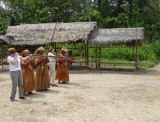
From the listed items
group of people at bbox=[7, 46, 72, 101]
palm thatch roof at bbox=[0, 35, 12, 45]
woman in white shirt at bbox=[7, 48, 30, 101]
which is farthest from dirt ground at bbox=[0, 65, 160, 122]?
palm thatch roof at bbox=[0, 35, 12, 45]

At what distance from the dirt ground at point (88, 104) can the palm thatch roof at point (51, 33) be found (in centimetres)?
616

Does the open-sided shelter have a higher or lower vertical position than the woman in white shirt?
higher

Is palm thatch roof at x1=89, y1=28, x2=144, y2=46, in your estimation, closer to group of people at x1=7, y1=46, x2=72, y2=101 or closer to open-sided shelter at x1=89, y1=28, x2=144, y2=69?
open-sided shelter at x1=89, y1=28, x2=144, y2=69

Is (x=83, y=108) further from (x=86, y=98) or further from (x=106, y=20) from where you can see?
(x=106, y=20)

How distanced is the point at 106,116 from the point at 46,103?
2.30 m

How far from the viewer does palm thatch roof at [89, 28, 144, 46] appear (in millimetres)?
18775

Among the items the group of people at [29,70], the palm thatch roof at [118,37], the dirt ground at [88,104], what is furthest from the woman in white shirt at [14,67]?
the palm thatch roof at [118,37]

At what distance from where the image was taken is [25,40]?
2089cm

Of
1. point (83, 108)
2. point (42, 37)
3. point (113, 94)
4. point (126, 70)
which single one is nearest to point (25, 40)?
point (42, 37)

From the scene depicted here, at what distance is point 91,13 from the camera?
2991 centimetres

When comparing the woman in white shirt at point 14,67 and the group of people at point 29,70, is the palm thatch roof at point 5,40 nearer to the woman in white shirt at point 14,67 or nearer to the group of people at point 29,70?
the group of people at point 29,70

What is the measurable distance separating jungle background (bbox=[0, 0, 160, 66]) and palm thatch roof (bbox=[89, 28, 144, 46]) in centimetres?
975

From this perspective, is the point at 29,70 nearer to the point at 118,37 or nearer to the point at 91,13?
the point at 118,37

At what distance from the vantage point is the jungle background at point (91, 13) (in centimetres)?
3033
